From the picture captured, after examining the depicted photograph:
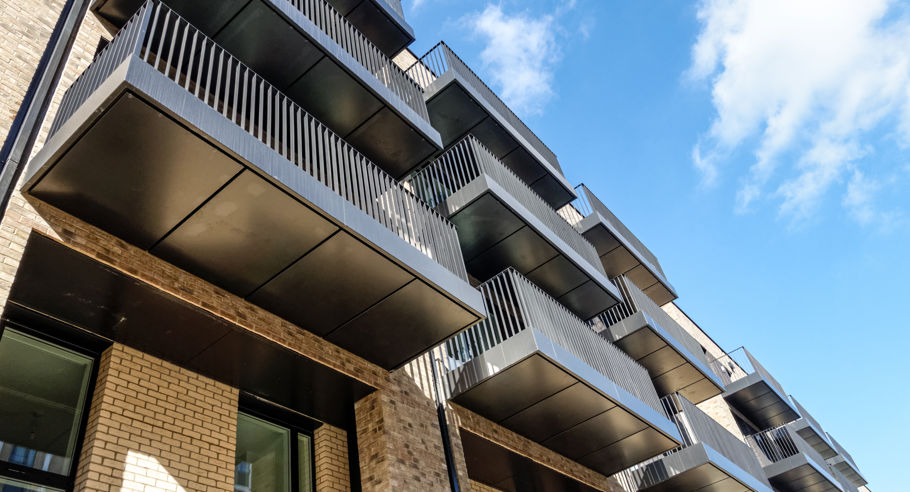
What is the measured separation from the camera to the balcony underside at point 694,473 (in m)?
14.5

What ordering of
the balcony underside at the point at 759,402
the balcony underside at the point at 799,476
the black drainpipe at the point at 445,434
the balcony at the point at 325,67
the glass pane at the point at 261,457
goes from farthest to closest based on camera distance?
the balcony underside at the point at 759,402, the balcony underside at the point at 799,476, the balcony at the point at 325,67, the black drainpipe at the point at 445,434, the glass pane at the point at 261,457

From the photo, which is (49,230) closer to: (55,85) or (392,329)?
(55,85)

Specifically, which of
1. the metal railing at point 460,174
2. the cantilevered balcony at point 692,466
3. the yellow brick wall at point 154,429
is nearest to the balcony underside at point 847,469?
the cantilevered balcony at point 692,466

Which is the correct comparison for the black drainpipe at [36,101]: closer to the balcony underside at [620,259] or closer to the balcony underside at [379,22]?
the balcony underside at [379,22]

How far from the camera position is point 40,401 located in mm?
6871

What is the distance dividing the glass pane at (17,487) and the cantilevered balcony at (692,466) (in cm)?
1140

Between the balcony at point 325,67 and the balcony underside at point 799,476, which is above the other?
the balcony at point 325,67

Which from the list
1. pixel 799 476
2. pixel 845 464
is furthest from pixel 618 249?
pixel 845 464

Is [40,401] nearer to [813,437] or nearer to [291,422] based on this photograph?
[291,422]

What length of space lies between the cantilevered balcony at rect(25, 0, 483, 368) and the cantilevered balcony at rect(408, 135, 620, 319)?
4326mm

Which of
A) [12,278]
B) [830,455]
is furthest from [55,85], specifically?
[830,455]

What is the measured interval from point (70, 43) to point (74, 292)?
3.32 m

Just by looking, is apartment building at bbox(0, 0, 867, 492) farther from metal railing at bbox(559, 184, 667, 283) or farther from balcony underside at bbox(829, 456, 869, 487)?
balcony underside at bbox(829, 456, 869, 487)

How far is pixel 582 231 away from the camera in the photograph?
20.4 meters
